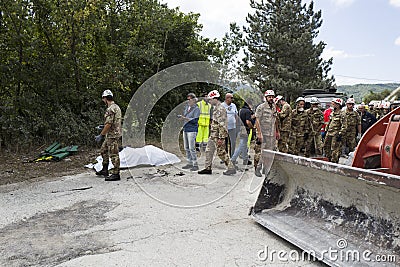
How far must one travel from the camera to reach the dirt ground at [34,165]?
7.83 metres

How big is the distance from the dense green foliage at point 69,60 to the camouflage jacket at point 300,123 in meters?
5.84

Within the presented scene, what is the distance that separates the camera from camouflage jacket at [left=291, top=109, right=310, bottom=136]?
29.7 feet

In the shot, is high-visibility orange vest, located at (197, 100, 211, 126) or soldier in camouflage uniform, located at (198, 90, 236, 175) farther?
high-visibility orange vest, located at (197, 100, 211, 126)

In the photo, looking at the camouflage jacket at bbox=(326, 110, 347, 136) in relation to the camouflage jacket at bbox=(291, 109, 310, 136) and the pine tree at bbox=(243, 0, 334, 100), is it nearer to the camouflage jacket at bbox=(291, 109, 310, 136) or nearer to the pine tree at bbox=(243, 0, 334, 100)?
the camouflage jacket at bbox=(291, 109, 310, 136)

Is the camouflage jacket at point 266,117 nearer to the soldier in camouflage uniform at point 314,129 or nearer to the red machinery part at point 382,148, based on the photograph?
the soldier in camouflage uniform at point 314,129

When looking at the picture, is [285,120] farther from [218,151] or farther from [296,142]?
[218,151]

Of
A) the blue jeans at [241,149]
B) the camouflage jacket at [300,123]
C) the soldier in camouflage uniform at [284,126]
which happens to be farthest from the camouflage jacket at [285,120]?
the camouflage jacket at [300,123]

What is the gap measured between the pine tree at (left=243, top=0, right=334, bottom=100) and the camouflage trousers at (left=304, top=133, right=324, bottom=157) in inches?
523

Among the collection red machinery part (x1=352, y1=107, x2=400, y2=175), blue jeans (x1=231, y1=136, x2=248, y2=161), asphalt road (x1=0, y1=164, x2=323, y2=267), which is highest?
red machinery part (x1=352, y1=107, x2=400, y2=175)

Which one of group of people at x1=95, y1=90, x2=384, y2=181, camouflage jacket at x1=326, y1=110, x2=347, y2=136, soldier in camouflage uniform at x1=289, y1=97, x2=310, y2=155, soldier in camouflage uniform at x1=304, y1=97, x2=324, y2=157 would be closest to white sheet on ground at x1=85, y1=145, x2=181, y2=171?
group of people at x1=95, y1=90, x2=384, y2=181

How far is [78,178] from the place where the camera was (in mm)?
7508

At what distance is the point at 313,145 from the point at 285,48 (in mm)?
14837

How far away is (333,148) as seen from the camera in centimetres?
845

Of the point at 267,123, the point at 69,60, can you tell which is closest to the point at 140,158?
the point at 267,123
